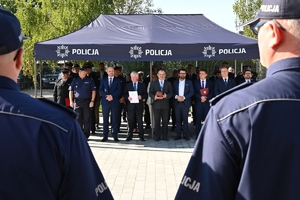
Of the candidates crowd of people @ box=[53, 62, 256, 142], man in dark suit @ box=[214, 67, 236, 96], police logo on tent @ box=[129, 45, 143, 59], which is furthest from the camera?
man in dark suit @ box=[214, 67, 236, 96]

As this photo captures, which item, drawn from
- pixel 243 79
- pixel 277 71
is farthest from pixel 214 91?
pixel 277 71

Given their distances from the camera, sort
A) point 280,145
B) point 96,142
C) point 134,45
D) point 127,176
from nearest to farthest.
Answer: point 280,145, point 127,176, point 134,45, point 96,142

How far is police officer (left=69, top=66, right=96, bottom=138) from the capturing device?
36.9ft

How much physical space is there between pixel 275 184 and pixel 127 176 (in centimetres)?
612

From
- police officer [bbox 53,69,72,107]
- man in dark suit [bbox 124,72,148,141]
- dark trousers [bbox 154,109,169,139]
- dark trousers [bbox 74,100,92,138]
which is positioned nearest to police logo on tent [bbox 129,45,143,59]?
man in dark suit [bbox 124,72,148,141]

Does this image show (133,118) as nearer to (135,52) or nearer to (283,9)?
(135,52)

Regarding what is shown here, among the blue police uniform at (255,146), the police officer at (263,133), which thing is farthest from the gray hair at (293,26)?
the blue police uniform at (255,146)

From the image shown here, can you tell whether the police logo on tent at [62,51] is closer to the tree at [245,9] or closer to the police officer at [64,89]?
the police officer at [64,89]

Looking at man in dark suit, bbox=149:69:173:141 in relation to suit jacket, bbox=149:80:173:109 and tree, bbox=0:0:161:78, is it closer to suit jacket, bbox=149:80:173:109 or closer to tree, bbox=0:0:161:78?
suit jacket, bbox=149:80:173:109

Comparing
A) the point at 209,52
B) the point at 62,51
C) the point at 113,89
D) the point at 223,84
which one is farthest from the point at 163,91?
the point at 62,51

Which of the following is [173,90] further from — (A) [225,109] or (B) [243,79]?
(A) [225,109]

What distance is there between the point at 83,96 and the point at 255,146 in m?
→ 9.81

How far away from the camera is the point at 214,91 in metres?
11.9

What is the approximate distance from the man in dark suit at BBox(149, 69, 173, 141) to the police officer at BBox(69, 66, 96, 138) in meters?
1.64
